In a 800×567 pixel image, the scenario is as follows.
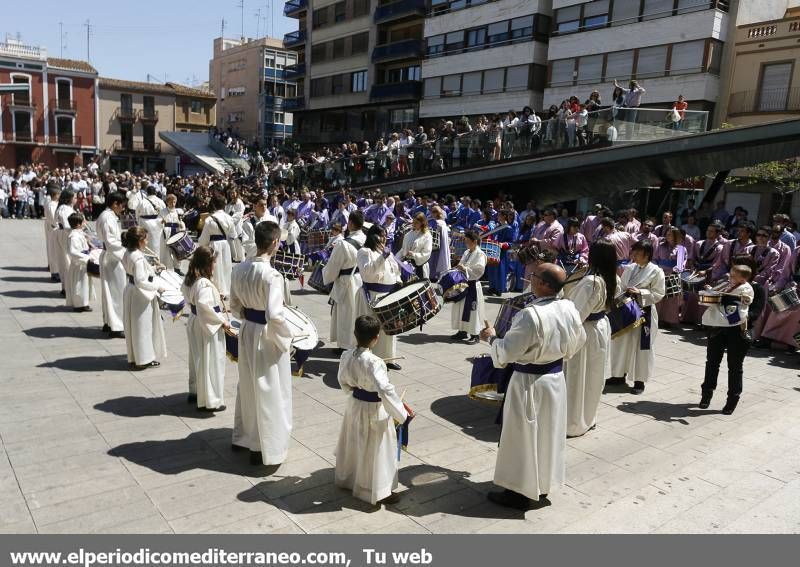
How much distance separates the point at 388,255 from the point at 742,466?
15.0 ft

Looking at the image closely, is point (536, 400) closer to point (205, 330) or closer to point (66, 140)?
point (205, 330)

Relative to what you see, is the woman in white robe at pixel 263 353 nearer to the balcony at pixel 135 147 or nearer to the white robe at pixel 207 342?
the white robe at pixel 207 342

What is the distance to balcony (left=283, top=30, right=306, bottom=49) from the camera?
50.2 m

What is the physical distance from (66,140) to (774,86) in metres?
54.6

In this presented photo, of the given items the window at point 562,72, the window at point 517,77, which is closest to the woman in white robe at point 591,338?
the window at point 562,72

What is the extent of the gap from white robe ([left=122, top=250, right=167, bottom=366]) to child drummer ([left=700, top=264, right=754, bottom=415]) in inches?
267

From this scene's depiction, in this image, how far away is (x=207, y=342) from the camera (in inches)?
254

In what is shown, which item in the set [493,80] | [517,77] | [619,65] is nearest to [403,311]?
[619,65]

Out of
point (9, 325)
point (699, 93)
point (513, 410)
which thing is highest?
point (699, 93)

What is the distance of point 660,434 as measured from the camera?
21.8 feet

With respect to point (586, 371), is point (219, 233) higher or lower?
higher

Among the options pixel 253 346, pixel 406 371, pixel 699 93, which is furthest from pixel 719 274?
pixel 699 93

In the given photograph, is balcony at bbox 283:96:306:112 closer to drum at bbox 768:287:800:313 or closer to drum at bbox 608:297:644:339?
drum at bbox 768:287:800:313
